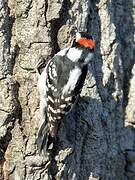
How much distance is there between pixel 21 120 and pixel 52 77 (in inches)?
16.6

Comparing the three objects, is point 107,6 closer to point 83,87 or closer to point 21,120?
point 83,87

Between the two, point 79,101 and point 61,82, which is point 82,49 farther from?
point 79,101

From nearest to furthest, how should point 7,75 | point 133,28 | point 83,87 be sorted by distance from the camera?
point 7,75
point 83,87
point 133,28

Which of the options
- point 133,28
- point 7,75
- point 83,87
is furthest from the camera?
point 133,28

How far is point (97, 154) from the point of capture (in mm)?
5551

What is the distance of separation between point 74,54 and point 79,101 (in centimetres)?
47

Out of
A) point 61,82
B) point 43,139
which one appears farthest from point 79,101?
point 43,139

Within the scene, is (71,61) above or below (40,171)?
above

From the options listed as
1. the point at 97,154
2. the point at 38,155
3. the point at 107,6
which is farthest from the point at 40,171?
Result: the point at 107,6

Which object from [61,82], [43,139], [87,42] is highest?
[87,42]

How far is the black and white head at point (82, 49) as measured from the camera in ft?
16.4

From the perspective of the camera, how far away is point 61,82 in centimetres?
501

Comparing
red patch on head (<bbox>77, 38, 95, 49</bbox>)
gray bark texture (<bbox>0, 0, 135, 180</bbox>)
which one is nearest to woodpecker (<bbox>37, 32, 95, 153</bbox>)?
red patch on head (<bbox>77, 38, 95, 49</bbox>)

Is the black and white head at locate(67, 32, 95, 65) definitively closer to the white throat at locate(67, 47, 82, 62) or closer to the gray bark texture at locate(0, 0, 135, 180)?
the white throat at locate(67, 47, 82, 62)
